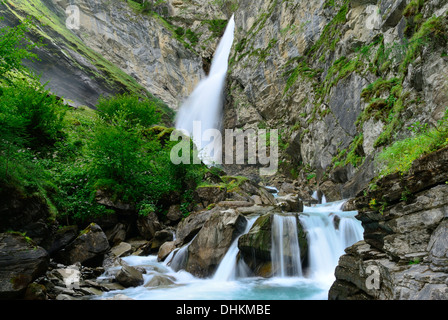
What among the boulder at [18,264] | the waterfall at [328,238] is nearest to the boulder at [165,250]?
the boulder at [18,264]

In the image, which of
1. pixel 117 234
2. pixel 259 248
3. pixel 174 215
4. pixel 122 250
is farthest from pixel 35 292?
pixel 174 215

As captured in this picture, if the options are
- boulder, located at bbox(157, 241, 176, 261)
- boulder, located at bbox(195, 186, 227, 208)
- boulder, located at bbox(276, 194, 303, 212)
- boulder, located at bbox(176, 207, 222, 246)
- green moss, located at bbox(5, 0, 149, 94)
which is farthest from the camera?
green moss, located at bbox(5, 0, 149, 94)

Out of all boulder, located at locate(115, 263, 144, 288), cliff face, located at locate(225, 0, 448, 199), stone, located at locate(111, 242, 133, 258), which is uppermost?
cliff face, located at locate(225, 0, 448, 199)

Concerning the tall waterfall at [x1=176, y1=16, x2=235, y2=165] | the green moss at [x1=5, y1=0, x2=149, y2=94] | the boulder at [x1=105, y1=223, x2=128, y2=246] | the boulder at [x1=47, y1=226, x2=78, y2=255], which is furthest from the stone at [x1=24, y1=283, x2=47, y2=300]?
the green moss at [x1=5, y1=0, x2=149, y2=94]

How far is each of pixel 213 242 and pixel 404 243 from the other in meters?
6.14

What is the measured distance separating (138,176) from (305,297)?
9.24 metres

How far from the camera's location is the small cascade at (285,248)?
7.88m

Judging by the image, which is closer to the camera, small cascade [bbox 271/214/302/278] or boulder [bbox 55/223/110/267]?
boulder [bbox 55/223/110/267]

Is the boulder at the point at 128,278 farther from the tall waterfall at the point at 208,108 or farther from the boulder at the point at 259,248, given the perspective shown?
the tall waterfall at the point at 208,108

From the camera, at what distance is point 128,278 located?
6.93 meters

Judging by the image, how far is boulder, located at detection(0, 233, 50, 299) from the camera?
15.5 ft

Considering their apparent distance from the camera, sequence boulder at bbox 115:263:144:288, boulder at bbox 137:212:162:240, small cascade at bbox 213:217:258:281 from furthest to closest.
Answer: boulder at bbox 137:212:162:240, small cascade at bbox 213:217:258:281, boulder at bbox 115:263:144:288

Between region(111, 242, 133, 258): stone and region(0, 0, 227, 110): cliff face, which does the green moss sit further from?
region(111, 242, 133, 258): stone

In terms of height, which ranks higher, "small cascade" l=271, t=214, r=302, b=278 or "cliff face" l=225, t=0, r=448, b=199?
"cliff face" l=225, t=0, r=448, b=199
